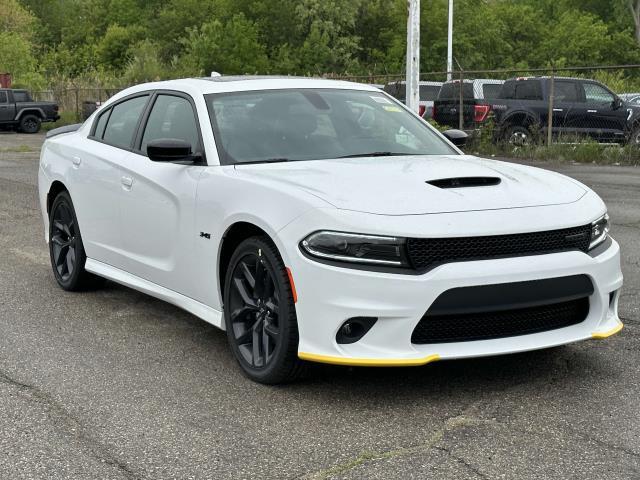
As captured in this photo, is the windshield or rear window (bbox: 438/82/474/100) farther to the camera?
rear window (bbox: 438/82/474/100)

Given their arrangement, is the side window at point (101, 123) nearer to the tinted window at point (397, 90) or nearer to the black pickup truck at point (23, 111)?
the tinted window at point (397, 90)

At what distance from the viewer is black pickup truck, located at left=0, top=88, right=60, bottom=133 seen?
35.8m

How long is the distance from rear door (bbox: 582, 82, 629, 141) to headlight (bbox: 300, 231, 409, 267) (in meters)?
17.3

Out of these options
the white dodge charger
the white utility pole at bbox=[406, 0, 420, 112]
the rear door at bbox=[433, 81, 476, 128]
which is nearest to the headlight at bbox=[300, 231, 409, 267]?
the white dodge charger

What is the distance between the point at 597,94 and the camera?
809 inches

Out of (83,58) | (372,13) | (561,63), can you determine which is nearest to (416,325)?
(561,63)

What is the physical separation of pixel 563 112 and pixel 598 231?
16.6 m

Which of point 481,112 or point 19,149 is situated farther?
point 19,149

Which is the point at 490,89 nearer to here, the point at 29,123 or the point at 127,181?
the point at 127,181

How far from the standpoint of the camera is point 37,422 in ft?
13.6

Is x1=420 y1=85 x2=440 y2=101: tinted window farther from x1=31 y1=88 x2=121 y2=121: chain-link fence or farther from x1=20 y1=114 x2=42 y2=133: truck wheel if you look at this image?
x1=20 y1=114 x2=42 y2=133: truck wheel

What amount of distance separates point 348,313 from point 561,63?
67.4 m

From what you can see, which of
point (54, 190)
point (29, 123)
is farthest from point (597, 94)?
point (29, 123)

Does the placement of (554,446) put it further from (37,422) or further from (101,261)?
(101,261)
